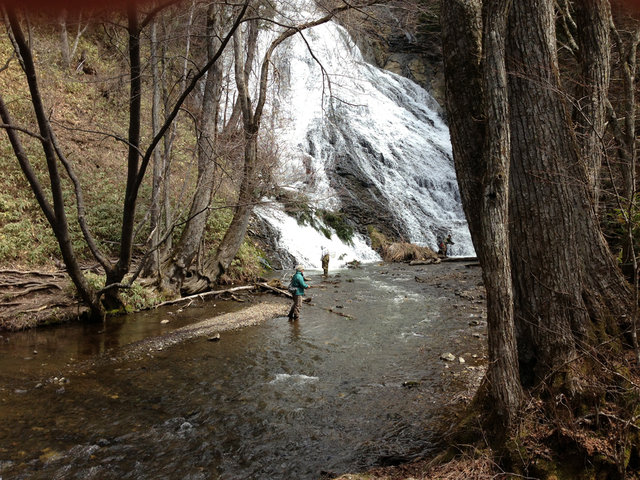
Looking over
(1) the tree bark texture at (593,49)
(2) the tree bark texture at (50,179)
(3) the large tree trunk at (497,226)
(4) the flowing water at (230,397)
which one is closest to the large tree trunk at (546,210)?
(3) the large tree trunk at (497,226)

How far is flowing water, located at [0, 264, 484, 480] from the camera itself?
13.7 feet

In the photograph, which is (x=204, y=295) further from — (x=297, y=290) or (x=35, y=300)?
(x=35, y=300)

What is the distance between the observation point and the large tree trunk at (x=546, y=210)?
3.50m

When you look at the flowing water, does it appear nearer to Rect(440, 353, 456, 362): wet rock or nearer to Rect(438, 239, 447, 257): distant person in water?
Rect(440, 353, 456, 362): wet rock

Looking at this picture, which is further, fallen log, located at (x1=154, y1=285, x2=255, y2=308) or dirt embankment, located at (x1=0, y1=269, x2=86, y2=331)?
fallen log, located at (x1=154, y1=285, x2=255, y2=308)

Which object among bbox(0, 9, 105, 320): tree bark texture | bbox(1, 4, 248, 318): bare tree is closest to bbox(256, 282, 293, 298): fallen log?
bbox(1, 4, 248, 318): bare tree

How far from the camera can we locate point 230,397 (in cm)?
568

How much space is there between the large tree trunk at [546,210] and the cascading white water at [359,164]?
15454 millimetres

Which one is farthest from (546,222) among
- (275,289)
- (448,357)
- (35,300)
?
(275,289)

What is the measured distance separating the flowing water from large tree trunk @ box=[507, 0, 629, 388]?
75.8 inches

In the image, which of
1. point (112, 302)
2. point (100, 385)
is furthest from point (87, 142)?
point (100, 385)

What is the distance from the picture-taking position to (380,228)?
2341 cm

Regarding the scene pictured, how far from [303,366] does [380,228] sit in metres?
17.1

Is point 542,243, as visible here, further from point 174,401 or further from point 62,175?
point 62,175
